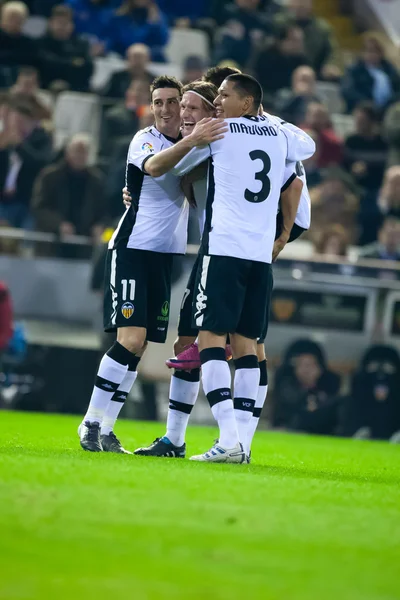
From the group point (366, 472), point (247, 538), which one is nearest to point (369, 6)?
point (366, 472)

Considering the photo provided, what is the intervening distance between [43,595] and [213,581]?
22.9 inches

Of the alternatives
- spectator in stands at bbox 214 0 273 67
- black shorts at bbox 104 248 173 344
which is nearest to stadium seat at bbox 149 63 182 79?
spectator in stands at bbox 214 0 273 67

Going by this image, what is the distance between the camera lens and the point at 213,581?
12.2 feet

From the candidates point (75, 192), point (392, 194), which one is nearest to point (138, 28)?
point (75, 192)

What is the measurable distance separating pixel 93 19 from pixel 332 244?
669 cm

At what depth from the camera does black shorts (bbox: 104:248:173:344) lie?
25.3ft

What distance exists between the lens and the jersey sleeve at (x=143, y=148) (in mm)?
7551

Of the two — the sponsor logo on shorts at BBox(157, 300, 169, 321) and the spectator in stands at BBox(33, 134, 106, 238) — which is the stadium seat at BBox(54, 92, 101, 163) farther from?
the sponsor logo on shorts at BBox(157, 300, 169, 321)

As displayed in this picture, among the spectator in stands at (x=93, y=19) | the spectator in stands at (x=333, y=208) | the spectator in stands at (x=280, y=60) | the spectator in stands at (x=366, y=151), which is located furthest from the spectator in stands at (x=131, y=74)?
the spectator in stands at (x=366, y=151)

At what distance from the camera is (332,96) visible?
2053 centimetres

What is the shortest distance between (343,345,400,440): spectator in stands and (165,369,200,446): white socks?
5.89 m

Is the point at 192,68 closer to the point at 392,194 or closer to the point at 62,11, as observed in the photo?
the point at 62,11

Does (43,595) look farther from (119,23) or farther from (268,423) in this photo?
(119,23)

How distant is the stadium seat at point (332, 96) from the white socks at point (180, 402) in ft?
43.2
